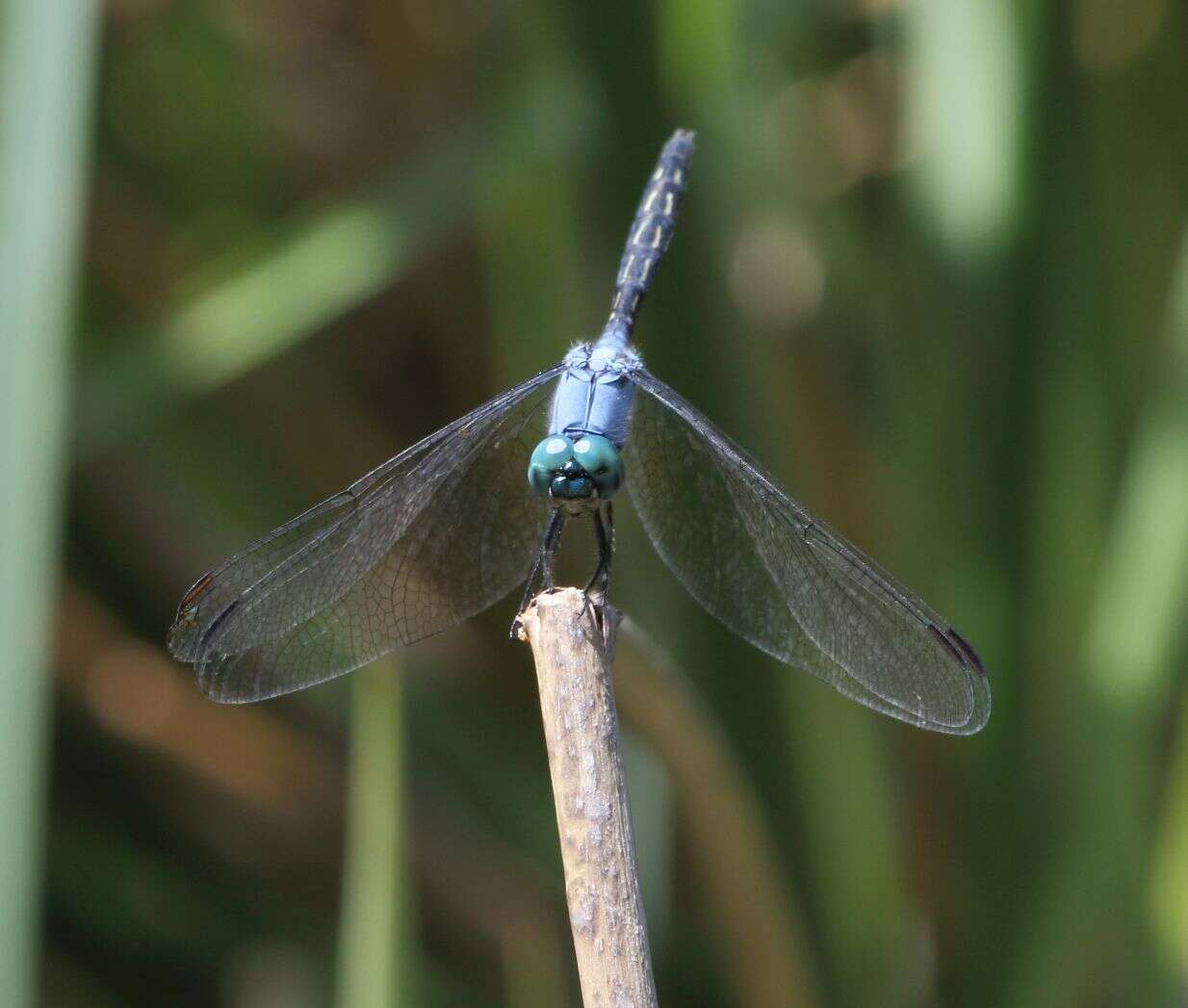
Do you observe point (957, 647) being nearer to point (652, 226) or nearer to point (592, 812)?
point (592, 812)

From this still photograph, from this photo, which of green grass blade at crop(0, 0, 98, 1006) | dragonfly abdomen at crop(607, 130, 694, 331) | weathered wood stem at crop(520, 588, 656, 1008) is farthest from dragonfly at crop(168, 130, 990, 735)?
weathered wood stem at crop(520, 588, 656, 1008)

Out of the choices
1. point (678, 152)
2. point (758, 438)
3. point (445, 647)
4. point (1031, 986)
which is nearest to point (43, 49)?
point (678, 152)

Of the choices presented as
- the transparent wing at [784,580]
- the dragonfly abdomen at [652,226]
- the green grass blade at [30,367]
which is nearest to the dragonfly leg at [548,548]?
the transparent wing at [784,580]

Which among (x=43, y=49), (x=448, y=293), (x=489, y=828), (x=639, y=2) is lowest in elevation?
(x=489, y=828)

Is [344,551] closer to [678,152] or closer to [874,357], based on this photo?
[678,152]

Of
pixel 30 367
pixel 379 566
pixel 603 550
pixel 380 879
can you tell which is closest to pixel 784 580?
pixel 603 550
